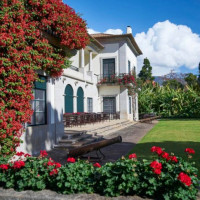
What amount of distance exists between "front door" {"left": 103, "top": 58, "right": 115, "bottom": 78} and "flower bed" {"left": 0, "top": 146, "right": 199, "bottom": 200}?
1995 cm

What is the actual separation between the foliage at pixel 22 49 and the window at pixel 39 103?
590 millimetres

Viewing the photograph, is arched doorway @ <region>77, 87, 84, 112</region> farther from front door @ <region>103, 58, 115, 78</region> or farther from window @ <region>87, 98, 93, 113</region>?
front door @ <region>103, 58, 115, 78</region>

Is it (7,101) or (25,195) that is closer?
(25,195)

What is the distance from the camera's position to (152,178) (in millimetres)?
3535

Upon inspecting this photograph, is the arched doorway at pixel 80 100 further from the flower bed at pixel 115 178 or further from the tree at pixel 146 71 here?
the tree at pixel 146 71

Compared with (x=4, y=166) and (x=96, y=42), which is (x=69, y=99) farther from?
(x=4, y=166)

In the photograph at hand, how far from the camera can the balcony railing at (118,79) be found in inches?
898

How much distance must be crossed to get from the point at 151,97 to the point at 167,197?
28194 mm

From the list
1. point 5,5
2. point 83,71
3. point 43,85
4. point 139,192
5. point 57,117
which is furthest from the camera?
point 83,71

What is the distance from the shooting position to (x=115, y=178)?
143 inches

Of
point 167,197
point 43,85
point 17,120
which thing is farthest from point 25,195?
point 43,85

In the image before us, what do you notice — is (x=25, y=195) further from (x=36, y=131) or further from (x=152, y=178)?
(x=36, y=131)

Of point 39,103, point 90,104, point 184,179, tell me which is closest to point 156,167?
point 184,179

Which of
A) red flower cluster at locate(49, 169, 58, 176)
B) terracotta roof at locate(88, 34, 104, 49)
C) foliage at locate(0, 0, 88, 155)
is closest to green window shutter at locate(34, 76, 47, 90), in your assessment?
foliage at locate(0, 0, 88, 155)
